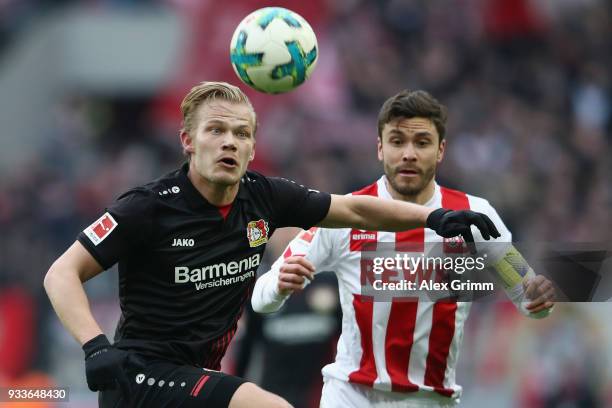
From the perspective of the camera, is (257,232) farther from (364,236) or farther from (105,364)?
(105,364)

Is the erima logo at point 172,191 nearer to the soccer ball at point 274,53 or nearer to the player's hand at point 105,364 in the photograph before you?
the player's hand at point 105,364

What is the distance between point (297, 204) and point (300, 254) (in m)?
0.47

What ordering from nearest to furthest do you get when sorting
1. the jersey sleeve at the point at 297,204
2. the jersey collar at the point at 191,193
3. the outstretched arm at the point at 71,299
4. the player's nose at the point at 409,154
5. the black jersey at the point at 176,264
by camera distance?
1. the outstretched arm at the point at 71,299
2. the black jersey at the point at 176,264
3. the jersey collar at the point at 191,193
4. the jersey sleeve at the point at 297,204
5. the player's nose at the point at 409,154

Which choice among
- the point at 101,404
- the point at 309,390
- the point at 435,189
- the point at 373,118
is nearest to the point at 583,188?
the point at 373,118

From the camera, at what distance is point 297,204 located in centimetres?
562

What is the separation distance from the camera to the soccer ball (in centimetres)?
631

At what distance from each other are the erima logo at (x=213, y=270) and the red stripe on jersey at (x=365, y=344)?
80 centimetres

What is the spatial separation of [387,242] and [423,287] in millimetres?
300

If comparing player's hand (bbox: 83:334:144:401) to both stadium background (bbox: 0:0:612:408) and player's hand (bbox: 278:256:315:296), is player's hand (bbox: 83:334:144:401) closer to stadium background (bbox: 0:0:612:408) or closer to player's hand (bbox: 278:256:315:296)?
player's hand (bbox: 278:256:315:296)

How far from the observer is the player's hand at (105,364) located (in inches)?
184

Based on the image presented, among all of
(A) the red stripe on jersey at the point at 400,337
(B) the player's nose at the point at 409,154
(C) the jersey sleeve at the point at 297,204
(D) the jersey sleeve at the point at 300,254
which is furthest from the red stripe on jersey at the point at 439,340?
(C) the jersey sleeve at the point at 297,204

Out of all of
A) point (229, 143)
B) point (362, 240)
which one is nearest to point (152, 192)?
point (229, 143)

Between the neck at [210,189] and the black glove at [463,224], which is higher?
the neck at [210,189]

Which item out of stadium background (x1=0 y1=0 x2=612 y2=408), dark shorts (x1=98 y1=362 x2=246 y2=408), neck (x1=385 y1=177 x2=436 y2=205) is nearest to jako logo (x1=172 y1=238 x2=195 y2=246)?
dark shorts (x1=98 y1=362 x2=246 y2=408)
